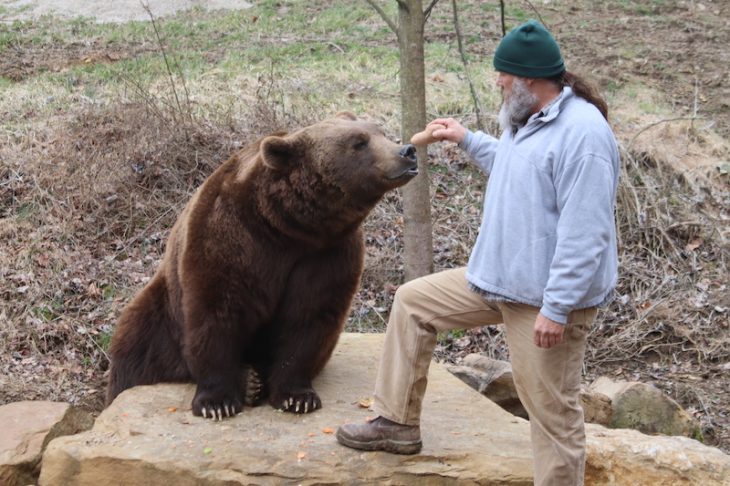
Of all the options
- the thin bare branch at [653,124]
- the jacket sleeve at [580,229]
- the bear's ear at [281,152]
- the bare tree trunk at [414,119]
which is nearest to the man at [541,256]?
the jacket sleeve at [580,229]

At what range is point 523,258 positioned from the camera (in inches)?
167

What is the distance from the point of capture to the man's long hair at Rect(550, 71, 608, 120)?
14.0ft

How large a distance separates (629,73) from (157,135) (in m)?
7.05

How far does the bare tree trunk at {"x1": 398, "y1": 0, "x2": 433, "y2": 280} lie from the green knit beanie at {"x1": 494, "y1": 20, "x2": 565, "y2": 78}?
2.83 metres

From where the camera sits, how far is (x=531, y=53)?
4223 mm

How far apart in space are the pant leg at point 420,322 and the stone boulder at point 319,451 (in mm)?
453

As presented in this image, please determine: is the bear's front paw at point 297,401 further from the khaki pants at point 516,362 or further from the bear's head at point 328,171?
the bear's head at point 328,171

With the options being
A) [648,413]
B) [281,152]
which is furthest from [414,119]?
[648,413]

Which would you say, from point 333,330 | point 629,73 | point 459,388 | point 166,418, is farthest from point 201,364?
point 629,73

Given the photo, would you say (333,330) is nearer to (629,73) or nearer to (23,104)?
(23,104)

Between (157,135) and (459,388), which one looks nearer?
(459,388)

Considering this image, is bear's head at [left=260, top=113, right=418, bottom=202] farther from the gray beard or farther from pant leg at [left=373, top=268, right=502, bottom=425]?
the gray beard

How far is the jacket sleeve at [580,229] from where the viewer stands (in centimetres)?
398

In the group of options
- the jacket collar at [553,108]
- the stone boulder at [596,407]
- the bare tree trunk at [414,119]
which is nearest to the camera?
the jacket collar at [553,108]
